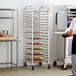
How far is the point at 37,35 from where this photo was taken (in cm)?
620

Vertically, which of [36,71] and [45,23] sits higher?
[45,23]

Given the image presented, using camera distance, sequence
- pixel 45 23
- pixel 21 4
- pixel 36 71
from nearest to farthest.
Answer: pixel 36 71 → pixel 21 4 → pixel 45 23

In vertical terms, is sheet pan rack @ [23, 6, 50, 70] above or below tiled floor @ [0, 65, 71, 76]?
above

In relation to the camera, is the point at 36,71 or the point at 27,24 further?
the point at 27,24

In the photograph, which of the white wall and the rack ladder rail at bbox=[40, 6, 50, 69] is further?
the rack ladder rail at bbox=[40, 6, 50, 69]

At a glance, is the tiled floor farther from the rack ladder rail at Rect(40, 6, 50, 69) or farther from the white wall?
the white wall

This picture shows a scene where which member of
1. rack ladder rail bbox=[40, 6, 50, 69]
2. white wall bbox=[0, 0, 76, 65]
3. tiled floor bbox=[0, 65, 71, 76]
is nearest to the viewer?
tiled floor bbox=[0, 65, 71, 76]

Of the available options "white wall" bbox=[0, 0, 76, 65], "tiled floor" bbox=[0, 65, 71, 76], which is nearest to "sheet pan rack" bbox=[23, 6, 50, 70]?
"white wall" bbox=[0, 0, 76, 65]

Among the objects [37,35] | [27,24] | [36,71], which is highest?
[27,24]

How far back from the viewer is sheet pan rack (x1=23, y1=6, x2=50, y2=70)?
6.09 metres

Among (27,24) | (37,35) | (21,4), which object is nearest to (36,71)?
(37,35)

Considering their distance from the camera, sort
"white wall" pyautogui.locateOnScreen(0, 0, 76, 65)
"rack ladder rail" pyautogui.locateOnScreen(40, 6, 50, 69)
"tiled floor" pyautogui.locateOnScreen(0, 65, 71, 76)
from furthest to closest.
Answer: "rack ladder rail" pyautogui.locateOnScreen(40, 6, 50, 69) → "white wall" pyautogui.locateOnScreen(0, 0, 76, 65) → "tiled floor" pyautogui.locateOnScreen(0, 65, 71, 76)

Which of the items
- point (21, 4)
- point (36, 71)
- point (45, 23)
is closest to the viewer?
point (36, 71)

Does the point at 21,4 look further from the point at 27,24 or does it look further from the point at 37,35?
the point at 37,35
